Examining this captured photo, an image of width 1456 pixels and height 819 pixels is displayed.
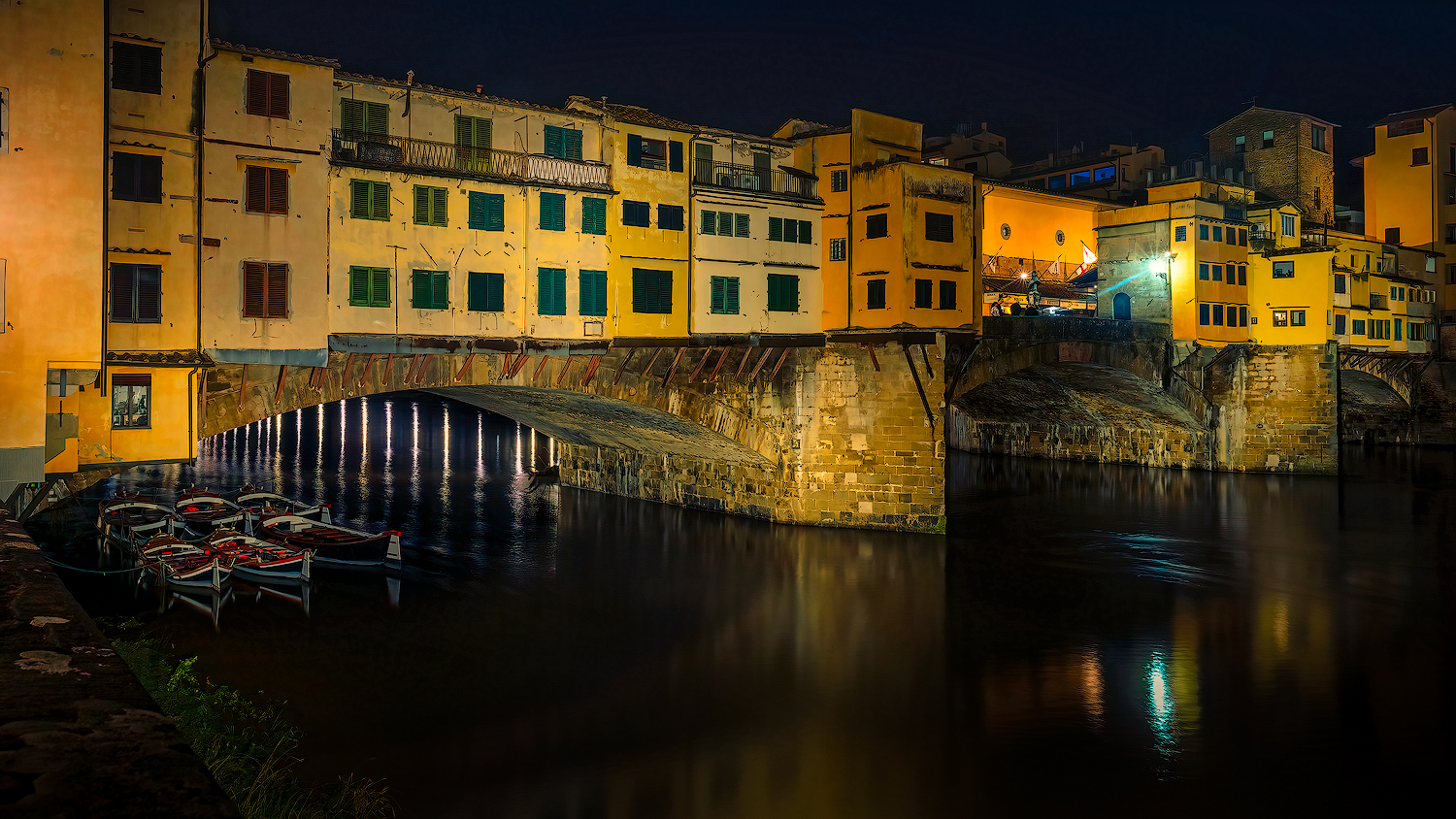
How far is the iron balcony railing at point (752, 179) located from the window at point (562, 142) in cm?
449

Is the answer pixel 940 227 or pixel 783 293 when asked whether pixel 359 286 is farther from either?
pixel 940 227

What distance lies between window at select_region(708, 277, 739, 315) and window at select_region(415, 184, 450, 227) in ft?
30.3

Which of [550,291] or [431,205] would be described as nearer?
[431,205]

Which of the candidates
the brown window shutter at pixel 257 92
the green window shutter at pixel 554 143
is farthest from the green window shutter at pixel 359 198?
the green window shutter at pixel 554 143

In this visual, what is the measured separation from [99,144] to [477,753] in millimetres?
14172

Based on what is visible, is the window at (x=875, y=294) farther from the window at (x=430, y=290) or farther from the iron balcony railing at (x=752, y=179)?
the window at (x=430, y=290)

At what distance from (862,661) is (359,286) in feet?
51.2

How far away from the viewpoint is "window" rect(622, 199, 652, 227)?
29.1m

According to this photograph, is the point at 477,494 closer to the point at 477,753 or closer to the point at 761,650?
the point at 761,650

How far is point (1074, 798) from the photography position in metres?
14.3

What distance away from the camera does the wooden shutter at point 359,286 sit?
78.7ft

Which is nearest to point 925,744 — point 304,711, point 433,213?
point 304,711

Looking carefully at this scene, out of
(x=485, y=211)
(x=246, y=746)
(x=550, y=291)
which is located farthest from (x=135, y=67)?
(x=246, y=746)

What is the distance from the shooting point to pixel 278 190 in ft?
74.5
